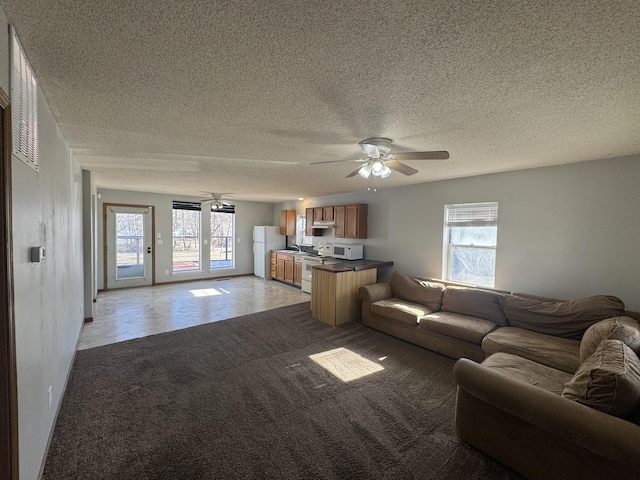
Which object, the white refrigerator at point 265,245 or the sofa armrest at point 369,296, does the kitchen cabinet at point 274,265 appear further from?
the sofa armrest at point 369,296

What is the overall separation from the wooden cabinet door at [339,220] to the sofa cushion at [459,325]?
3.04 m

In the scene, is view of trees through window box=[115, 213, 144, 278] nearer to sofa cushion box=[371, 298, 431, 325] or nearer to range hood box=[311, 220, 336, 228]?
range hood box=[311, 220, 336, 228]

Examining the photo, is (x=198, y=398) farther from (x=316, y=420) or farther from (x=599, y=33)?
(x=599, y=33)

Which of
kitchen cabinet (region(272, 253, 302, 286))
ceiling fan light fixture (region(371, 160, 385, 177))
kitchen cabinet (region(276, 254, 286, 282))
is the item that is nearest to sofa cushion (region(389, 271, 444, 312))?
ceiling fan light fixture (region(371, 160, 385, 177))


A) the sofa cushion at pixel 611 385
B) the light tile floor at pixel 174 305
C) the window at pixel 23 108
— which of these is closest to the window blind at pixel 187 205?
the light tile floor at pixel 174 305

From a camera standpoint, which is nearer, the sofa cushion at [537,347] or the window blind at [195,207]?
the sofa cushion at [537,347]

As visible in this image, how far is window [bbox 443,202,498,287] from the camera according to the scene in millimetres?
4117

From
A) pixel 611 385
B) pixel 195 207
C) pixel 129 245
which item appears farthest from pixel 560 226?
pixel 129 245

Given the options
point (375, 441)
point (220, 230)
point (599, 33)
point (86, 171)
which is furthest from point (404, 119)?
point (220, 230)

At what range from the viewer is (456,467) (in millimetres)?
1865

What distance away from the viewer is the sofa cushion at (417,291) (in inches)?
163

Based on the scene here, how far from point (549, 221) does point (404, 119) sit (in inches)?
110

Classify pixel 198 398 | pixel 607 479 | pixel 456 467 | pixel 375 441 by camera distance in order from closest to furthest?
pixel 607 479
pixel 456 467
pixel 375 441
pixel 198 398

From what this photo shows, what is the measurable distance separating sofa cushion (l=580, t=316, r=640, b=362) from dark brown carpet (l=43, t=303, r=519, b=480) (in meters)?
1.22
